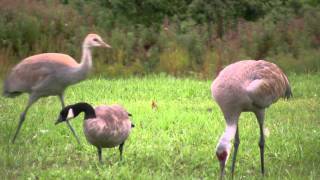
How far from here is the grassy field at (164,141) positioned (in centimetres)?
739

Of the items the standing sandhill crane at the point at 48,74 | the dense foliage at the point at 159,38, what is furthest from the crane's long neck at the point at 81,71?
the dense foliage at the point at 159,38

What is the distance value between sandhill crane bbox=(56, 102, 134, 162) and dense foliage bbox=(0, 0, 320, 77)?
7465 millimetres

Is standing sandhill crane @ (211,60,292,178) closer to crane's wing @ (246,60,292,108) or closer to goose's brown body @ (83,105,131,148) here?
crane's wing @ (246,60,292,108)

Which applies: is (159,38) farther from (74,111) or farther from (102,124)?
(102,124)

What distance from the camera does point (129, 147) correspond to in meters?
8.47

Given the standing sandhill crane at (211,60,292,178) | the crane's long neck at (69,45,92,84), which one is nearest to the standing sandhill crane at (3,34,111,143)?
the crane's long neck at (69,45,92,84)

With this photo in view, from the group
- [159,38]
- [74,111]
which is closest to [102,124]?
[74,111]

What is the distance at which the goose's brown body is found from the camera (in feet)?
24.0

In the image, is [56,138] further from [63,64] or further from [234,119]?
[234,119]

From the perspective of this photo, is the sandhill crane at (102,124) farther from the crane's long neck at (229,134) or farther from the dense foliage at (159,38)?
the dense foliage at (159,38)

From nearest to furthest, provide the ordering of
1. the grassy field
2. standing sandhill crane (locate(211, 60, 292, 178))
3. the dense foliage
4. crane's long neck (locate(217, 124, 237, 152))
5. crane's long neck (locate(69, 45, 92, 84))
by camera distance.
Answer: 1. crane's long neck (locate(217, 124, 237, 152))
2. standing sandhill crane (locate(211, 60, 292, 178))
3. the grassy field
4. crane's long neck (locate(69, 45, 92, 84))
5. the dense foliage

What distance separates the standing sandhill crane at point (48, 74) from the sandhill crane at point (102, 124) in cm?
109

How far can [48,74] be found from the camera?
8.66m

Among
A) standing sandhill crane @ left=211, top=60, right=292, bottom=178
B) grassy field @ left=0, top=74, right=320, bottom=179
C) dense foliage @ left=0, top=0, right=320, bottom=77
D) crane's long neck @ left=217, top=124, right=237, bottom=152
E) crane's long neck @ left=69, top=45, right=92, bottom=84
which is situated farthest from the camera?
dense foliage @ left=0, top=0, right=320, bottom=77
